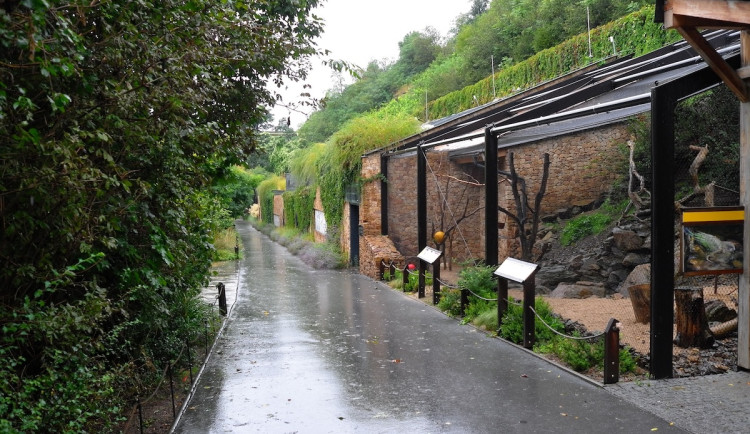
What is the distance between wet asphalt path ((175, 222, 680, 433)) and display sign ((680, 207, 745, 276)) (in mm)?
1576

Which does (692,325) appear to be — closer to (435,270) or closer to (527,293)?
(527,293)

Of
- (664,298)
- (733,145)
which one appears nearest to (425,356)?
(664,298)

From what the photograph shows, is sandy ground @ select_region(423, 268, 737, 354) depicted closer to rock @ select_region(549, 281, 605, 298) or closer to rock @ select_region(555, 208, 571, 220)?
rock @ select_region(549, 281, 605, 298)

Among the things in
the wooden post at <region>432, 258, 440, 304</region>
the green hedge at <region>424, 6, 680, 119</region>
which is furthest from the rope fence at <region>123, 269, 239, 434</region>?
the green hedge at <region>424, 6, 680, 119</region>

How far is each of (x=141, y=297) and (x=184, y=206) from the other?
1156mm

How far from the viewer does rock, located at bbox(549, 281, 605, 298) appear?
11055 mm

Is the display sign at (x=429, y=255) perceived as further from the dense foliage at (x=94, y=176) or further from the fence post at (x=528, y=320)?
the dense foliage at (x=94, y=176)

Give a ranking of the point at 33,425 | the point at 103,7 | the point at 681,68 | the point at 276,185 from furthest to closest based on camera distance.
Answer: the point at 276,185 → the point at 681,68 → the point at 103,7 → the point at 33,425

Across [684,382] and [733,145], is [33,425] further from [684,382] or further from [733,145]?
[733,145]

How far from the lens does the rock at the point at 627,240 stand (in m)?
11.7

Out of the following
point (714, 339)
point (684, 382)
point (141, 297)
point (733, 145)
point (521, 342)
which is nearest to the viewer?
point (141, 297)

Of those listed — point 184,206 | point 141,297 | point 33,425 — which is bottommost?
point 33,425

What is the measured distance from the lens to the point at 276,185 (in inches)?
1790

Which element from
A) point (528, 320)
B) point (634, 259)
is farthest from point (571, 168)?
point (528, 320)
